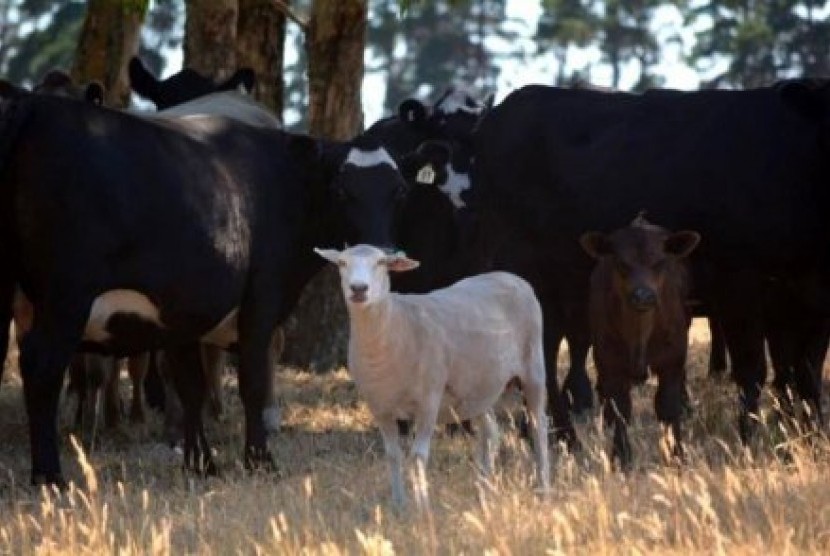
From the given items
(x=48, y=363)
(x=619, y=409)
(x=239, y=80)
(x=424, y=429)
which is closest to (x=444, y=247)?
(x=239, y=80)

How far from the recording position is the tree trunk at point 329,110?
48.4 ft

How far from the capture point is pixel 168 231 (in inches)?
385

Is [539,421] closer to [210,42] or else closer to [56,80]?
[56,80]

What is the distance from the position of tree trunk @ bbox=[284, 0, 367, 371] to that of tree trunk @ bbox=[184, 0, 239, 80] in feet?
2.04

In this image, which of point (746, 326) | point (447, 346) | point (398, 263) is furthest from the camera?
point (746, 326)

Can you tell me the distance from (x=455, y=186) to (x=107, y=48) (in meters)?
6.06

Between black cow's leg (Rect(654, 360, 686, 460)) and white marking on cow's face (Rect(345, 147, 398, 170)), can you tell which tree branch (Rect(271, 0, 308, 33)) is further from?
black cow's leg (Rect(654, 360, 686, 460))

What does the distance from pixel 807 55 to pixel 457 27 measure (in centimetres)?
1667

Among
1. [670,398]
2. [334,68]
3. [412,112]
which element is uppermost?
[334,68]

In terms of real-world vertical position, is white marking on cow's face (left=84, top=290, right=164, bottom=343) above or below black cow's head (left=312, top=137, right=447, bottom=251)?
below

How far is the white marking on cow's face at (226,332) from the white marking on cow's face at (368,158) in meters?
1.12

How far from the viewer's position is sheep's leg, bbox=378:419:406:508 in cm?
839

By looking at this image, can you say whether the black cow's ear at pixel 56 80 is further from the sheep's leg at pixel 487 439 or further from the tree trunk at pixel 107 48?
the sheep's leg at pixel 487 439

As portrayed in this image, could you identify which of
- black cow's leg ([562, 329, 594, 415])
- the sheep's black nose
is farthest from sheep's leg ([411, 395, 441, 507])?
black cow's leg ([562, 329, 594, 415])
